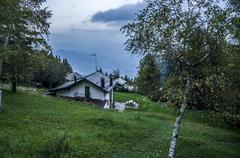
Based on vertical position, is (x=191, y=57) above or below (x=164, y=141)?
above

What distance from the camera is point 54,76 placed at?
332ft

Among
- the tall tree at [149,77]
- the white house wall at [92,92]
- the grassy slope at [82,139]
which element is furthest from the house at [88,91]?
the tall tree at [149,77]

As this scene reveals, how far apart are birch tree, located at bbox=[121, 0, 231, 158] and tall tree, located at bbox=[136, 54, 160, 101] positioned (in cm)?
46

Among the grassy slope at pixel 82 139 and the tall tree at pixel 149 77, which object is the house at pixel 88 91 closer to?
the grassy slope at pixel 82 139

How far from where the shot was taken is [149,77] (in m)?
20.5

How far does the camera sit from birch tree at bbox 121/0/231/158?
1902 cm

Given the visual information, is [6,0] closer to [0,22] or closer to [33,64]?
[0,22]

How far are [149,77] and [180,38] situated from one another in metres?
2.42

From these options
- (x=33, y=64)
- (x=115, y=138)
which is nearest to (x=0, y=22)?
(x=115, y=138)

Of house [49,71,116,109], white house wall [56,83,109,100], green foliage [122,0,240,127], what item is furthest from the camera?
white house wall [56,83,109,100]

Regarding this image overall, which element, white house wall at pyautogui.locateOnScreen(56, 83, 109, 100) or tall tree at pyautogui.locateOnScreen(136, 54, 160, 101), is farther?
white house wall at pyautogui.locateOnScreen(56, 83, 109, 100)

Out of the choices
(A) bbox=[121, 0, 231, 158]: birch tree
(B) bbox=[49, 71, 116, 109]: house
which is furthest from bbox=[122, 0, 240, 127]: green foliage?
(B) bbox=[49, 71, 116, 109]: house

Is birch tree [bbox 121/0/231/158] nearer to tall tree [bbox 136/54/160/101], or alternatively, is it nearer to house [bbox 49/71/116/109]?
tall tree [bbox 136/54/160/101]

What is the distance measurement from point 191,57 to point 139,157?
6291mm
